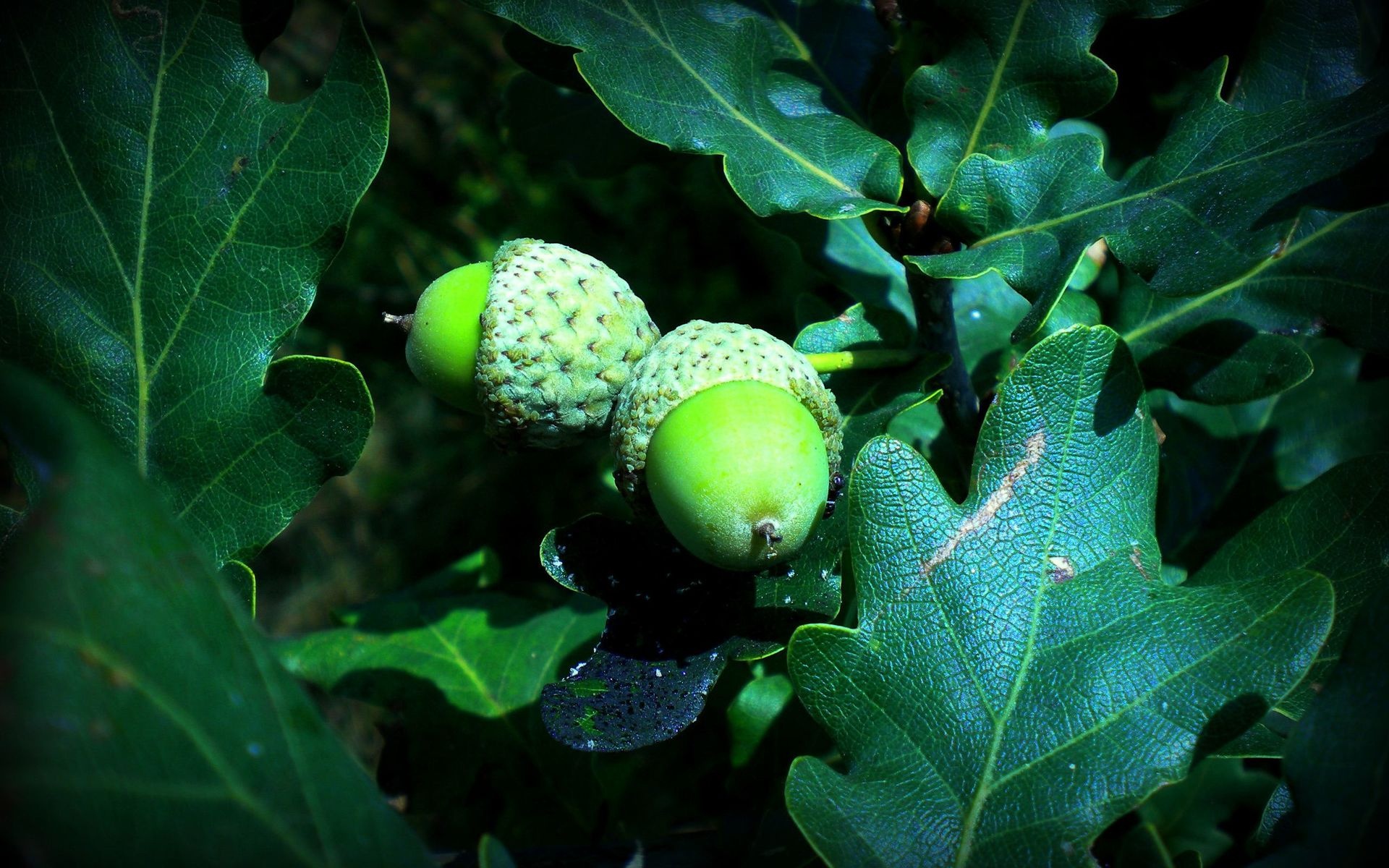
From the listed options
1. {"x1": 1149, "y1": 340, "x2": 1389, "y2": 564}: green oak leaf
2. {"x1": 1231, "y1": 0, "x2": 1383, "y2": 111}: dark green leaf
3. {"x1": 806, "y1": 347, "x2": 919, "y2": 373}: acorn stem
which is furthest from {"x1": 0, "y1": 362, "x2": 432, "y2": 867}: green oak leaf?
{"x1": 1149, "y1": 340, "x2": 1389, "y2": 564}: green oak leaf

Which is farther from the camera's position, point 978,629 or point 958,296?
point 958,296

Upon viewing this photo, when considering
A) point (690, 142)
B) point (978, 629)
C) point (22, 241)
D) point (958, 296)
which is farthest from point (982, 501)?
point (22, 241)

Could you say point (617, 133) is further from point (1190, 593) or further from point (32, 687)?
point (32, 687)

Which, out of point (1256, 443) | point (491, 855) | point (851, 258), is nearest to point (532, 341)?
point (491, 855)

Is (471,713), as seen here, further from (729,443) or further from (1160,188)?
(1160,188)

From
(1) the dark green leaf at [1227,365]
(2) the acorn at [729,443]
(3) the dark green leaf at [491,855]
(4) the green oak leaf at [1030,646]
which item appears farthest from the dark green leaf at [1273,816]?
(3) the dark green leaf at [491,855]

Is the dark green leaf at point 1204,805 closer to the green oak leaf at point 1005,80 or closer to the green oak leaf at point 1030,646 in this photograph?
the green oak leaf at point 1030,646

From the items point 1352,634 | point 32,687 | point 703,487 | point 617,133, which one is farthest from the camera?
point 617,133
